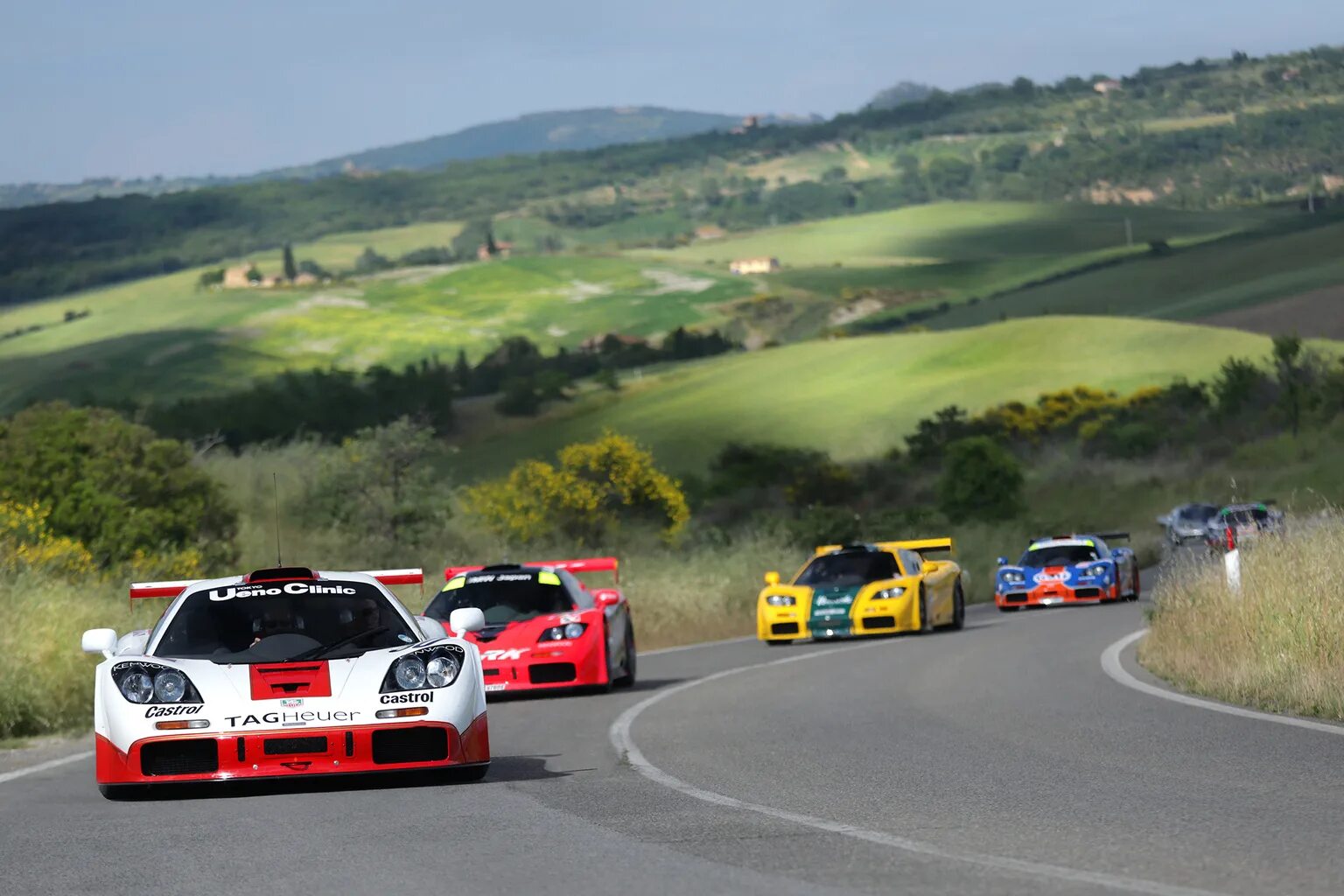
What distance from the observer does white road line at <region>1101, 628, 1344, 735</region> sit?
13984 millimetres

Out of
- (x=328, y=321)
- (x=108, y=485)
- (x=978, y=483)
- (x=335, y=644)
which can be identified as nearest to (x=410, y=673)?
(x=335, y=644)

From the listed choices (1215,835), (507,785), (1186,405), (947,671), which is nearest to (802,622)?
(947,671)

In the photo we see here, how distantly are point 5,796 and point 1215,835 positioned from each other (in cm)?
725

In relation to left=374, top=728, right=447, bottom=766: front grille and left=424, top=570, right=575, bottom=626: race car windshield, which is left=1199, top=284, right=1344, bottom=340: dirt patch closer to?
left=424, top=570, right=575, bottom=626: race car windshield

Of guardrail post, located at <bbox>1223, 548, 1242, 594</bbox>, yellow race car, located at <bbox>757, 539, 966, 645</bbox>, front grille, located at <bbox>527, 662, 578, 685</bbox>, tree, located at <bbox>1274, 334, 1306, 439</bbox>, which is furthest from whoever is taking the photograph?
tree, located at <bbox>1274, 334, 1306, 439</bbox>

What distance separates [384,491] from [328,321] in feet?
426

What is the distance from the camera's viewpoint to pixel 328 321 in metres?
171

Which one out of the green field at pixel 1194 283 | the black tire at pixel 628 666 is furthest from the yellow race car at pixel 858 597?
the green field at pixel 1194 283

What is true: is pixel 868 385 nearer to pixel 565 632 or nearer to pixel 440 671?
pixel 565 632

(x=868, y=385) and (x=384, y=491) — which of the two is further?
(x=868, y=385)

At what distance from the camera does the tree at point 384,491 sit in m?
43.0

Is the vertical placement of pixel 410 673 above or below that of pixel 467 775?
above

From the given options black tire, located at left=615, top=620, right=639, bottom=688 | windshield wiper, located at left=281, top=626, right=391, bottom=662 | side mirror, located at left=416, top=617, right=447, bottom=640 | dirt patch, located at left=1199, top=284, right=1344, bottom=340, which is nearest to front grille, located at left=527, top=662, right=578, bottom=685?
black tire, located at left=615, top=620, right=639, bottom=688

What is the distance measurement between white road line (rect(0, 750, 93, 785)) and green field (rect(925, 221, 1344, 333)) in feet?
395
